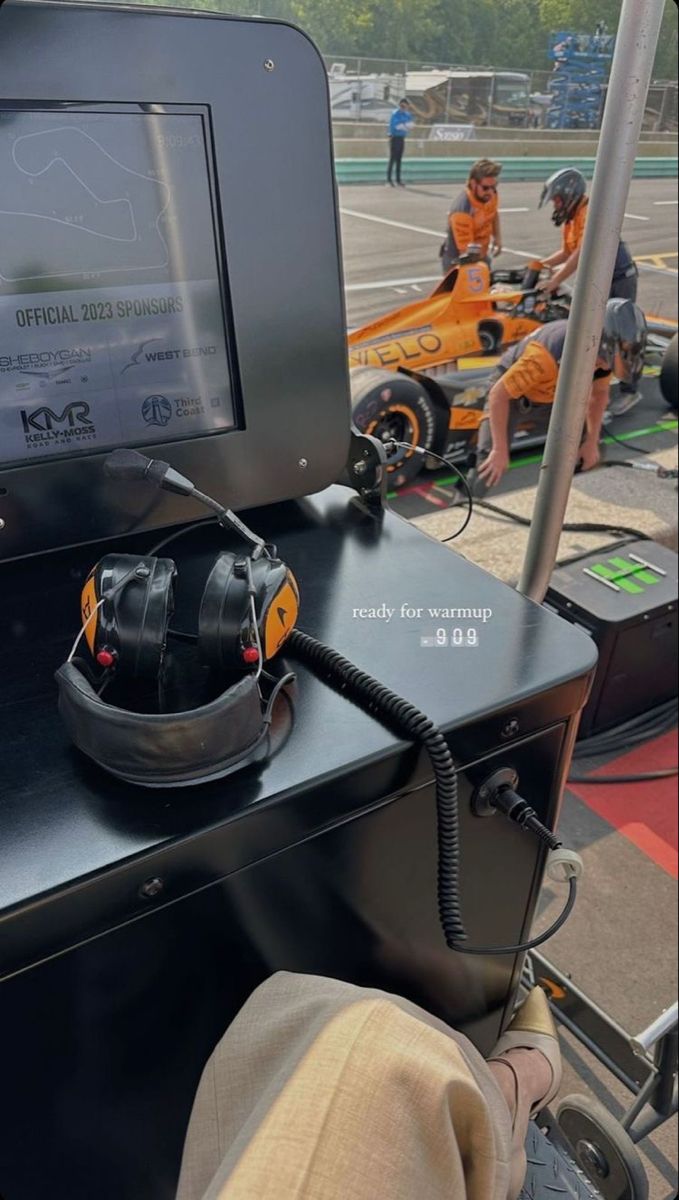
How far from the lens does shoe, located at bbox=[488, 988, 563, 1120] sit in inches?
33.9

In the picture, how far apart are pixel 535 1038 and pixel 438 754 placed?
479mm

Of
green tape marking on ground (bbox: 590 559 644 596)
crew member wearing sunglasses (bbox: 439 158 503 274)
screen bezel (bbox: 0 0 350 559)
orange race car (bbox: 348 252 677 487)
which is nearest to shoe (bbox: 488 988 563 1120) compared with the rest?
screen bezel (bbox: 0 0 350 559)

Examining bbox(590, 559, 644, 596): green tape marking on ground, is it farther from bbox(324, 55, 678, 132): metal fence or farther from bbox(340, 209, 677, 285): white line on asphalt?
bbox(340, 209, 677, 285): white line on asphalt

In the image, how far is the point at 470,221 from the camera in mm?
4762

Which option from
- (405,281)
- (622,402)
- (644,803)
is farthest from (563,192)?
(405,281)

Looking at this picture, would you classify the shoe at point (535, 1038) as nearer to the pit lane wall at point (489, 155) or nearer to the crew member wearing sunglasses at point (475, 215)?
the pit lane wall at point (489, 155)

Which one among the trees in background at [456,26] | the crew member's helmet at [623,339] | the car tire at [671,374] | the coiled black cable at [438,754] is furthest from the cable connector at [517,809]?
the car tire at [671,374]

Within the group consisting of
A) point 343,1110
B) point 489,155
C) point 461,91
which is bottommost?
point 343,1110

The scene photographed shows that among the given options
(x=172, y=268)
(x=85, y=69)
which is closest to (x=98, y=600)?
(x=172, y=268)

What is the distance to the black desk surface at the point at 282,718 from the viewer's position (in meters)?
0.51

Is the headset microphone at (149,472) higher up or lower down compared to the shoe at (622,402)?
higher up

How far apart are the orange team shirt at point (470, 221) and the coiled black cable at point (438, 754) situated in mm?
4552

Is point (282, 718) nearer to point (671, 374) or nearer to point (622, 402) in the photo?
point (671, 374)

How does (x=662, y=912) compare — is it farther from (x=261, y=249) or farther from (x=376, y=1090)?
(x=261, y=249)
